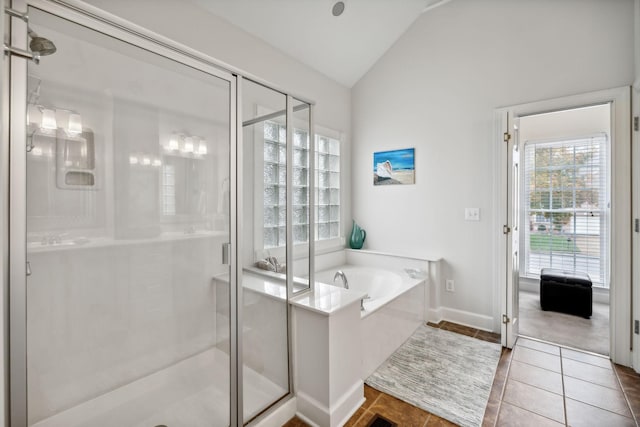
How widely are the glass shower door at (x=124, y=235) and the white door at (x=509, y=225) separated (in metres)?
2.30

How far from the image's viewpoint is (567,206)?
388cm

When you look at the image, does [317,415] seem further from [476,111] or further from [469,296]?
[476,111]

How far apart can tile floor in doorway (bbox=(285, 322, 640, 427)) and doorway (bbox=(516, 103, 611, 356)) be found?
1.07m

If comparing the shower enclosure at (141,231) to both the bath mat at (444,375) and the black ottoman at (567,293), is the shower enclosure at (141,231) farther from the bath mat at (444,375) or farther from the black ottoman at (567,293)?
the black ottoman at (567,293)

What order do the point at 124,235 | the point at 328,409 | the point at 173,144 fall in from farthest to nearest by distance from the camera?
the point at 328,409
the point at 173,144
the point at 124,235

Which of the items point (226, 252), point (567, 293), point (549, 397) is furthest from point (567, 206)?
point (226, 252)

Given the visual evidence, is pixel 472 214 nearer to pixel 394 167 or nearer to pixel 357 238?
pixel 394 167

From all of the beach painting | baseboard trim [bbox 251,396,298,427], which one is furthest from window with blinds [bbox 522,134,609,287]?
baseboard trim [bbox 251,396,298,427]

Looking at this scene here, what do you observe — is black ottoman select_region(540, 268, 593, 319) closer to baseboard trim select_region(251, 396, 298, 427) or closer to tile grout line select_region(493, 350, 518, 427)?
tile grout line select_region(493, 350, 518, 427)

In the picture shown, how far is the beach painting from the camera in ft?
10.7

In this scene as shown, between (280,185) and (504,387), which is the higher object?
(280,185)

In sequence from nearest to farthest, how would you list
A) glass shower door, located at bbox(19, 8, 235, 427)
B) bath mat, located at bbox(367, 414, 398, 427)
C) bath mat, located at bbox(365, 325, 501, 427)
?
glass shower door, located at bbox(19, 8, 235, 427) < bath mat, located at bbox(367, 414, 398, 427) < bath mat, located at bbox(365, 325, 501, 427)

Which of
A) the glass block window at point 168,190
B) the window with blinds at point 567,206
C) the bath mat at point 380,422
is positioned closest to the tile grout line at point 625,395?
the bath mat at point 380,422

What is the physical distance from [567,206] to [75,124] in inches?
201
